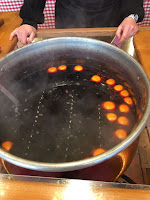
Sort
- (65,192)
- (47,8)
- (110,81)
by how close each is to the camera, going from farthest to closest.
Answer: (47,8) < (110,81) < (65,192)

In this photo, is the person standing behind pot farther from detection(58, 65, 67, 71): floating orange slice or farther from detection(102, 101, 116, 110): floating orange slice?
detection(102, 101, 116, 110): floating orange slice

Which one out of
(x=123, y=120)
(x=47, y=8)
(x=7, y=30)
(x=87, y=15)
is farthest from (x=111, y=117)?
(x=47, y=8)

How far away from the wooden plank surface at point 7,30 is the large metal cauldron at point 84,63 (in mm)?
393

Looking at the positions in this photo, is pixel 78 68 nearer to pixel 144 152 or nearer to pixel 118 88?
pixel 118 88

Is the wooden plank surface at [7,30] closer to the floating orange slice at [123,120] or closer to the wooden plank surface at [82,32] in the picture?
the wooden plank surface at [82,32]

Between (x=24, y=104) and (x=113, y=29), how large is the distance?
1.17m

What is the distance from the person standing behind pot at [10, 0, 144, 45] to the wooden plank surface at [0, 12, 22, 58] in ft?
0.27

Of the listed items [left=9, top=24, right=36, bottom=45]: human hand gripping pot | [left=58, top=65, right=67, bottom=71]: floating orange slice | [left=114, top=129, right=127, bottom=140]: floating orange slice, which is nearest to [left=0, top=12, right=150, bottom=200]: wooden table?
[left=9, top=24, right=36, bottom=45]: human hand gripping pot

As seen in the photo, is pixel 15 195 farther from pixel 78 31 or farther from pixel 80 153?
pixel 78 31

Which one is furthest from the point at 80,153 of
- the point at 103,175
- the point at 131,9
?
the point at 131,9

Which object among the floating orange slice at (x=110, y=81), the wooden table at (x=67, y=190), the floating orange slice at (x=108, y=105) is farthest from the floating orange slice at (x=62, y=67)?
the wooden table at (x=67, y=190)

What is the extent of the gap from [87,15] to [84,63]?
0.93 m

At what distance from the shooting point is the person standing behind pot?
1.74 m

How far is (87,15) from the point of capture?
7.27 feet
